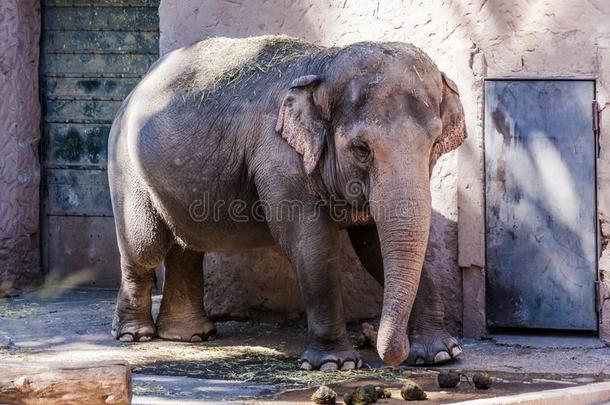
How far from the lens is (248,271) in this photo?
366 inches

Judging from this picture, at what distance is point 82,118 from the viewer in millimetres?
10930

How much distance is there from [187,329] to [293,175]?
170cm

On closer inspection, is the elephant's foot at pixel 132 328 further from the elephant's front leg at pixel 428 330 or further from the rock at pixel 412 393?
the rock at pixel 412 393

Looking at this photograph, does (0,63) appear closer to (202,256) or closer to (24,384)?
(202,256)

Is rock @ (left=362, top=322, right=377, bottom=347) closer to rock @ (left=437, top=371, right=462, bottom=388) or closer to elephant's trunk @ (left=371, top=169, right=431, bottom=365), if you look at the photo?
rock @ (left=437, top=371, right=462, bottom=388)

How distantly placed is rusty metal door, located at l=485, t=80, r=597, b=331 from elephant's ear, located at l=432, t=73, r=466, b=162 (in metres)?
0.87

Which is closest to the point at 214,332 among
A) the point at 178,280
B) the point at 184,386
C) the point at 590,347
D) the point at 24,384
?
the point at 178,280

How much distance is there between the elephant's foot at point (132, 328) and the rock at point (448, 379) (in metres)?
2.63

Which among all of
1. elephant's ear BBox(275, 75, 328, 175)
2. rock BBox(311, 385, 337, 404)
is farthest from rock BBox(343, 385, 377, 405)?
elephant's ear BBox(275, 75, 328, 175)

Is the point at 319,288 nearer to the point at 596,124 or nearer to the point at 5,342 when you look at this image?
the point at 596,124

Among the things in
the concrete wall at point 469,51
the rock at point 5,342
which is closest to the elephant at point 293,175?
the concrete wall at point 469,51

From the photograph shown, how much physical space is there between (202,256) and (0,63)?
2693mm

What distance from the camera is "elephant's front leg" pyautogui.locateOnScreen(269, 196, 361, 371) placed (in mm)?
7621

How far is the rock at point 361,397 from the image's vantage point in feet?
21.4
